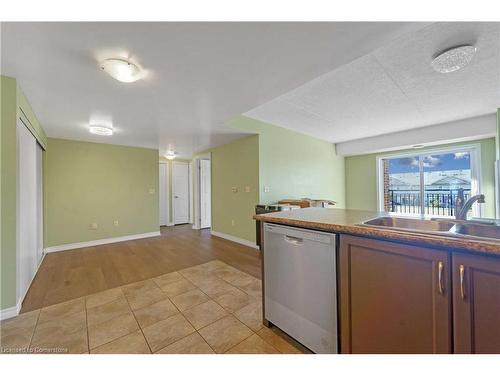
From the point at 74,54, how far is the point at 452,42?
3012 mm

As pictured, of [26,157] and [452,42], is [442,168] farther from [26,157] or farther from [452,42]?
[26,157]

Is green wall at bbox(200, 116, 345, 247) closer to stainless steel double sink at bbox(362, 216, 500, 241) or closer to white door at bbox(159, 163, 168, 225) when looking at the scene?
white door at bbox(159, 163, 168, 225)

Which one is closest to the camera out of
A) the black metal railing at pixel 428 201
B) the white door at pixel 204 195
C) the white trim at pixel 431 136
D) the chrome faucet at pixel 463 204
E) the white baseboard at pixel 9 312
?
the chrome faucet at pixel 463 204

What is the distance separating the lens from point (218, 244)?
4137mm

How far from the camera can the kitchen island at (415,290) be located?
31.2 inches

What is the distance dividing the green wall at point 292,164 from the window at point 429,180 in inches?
50.8

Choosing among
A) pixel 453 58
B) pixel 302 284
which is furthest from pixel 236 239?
pixel 453 58

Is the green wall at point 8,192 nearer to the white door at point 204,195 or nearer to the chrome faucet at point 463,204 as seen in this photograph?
the chrome faucet at point 463,204

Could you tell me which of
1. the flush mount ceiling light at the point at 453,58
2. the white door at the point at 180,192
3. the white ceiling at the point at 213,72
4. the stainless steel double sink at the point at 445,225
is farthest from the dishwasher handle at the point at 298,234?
the white door at the point at 180,192

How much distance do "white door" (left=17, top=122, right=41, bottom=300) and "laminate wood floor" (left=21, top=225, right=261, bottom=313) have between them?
21 centimetres

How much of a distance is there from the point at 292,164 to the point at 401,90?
2.17 m

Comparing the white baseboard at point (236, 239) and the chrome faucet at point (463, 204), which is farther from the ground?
the chrome faucet at point (463, 204)

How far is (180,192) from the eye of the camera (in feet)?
21.6
